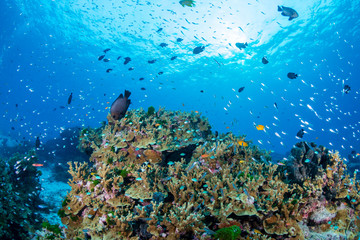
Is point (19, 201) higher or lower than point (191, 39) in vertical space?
lower

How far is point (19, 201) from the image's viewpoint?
600 cm

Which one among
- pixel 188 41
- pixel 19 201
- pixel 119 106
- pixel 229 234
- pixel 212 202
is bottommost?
pixel 19 201

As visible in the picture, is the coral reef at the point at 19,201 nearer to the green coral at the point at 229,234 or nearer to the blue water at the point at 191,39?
the green coral at the point at 229,234

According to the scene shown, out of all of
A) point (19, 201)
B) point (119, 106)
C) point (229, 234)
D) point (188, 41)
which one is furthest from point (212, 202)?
point (188, 41)

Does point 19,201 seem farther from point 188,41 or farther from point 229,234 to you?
point 188,41

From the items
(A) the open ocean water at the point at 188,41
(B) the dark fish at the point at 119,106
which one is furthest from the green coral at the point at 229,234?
(A) the open ocean water at the point at 188,41

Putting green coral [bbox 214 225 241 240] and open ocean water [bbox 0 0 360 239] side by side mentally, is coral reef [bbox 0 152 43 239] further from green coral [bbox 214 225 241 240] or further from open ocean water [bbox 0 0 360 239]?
open ocean water [bbox 0 0 360 239]

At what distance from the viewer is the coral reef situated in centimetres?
499

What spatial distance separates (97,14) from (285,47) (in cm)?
3047

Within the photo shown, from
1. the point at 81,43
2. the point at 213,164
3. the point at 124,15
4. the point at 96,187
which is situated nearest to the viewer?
the point at 96,187

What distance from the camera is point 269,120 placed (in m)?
136

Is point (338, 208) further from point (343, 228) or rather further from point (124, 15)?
point (124, 15)

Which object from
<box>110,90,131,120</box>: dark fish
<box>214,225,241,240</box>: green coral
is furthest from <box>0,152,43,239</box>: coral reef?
<box>214,225,241,240</box>: green coral

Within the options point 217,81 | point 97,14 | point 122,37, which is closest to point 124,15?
point 97,14
